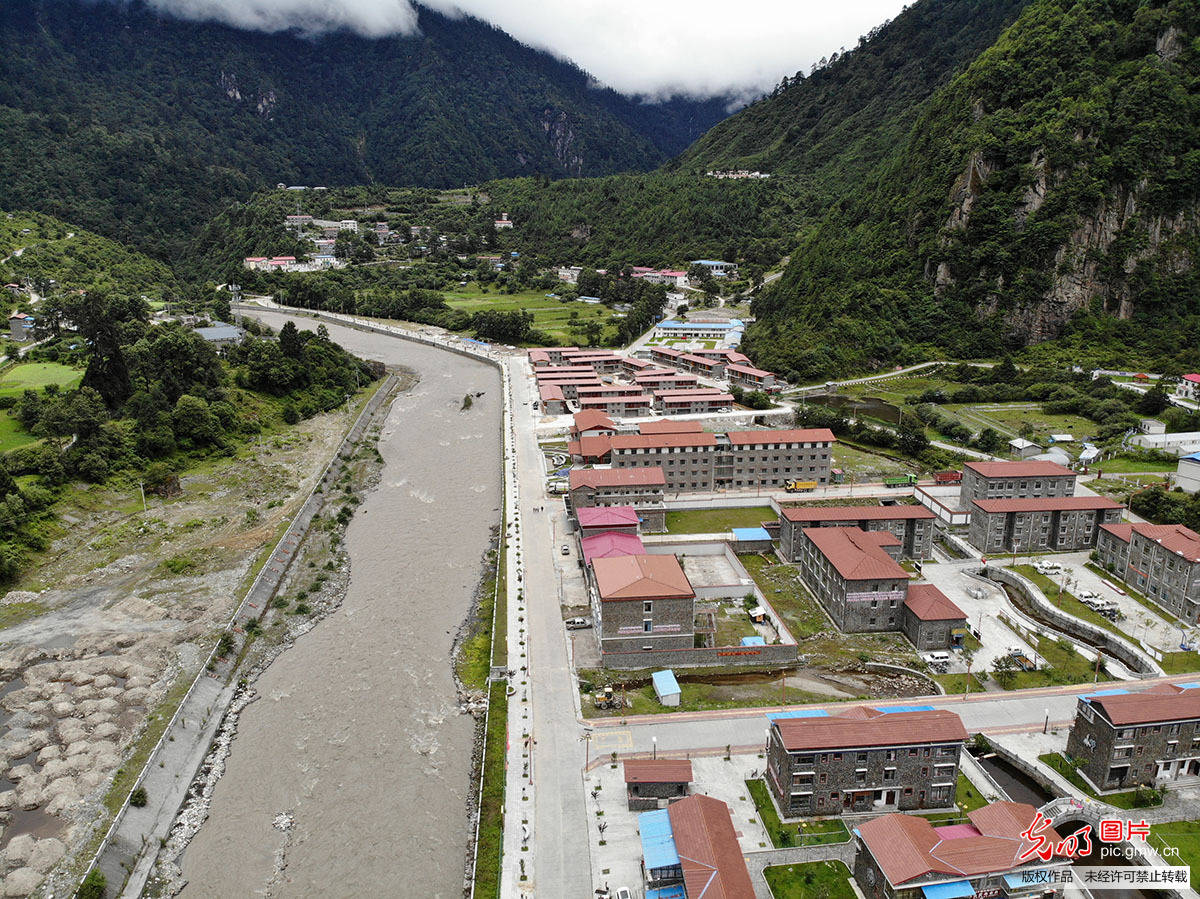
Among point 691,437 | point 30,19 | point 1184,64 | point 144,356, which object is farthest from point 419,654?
point 30,19

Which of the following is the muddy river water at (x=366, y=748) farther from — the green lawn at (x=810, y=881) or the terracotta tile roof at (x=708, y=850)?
the green lawn at (x=810, y=881)

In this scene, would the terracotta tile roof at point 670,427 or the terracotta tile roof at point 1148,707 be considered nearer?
the terracotta tile roof at point 1148,707

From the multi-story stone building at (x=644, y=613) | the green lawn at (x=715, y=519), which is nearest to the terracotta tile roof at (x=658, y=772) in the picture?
the multi-story stone building at (x=644, y=613)

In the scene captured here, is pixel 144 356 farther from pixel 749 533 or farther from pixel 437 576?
pixel 749 533

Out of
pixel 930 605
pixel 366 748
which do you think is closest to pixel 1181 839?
pixel 930 605

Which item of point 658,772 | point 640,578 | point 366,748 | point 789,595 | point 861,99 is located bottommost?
point 366,748

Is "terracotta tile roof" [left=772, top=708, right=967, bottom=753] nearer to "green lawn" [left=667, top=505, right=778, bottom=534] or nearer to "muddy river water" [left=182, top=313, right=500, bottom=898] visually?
"muddy river water" [left=182, top=313, right=500, bottom=898]

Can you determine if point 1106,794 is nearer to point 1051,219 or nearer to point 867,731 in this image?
point 867,731
